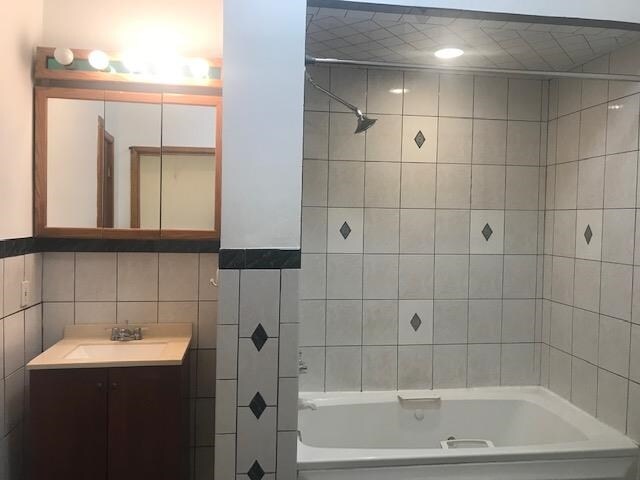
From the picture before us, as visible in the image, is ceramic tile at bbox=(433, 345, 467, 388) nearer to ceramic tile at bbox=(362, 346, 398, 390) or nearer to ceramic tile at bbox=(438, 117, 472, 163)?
ceramic tile at bbox=(362, 346, 398, 390)

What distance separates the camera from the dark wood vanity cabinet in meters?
1.98

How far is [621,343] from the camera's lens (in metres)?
2.18

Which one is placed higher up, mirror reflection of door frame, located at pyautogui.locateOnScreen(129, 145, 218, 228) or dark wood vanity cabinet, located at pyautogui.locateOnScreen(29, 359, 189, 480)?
mirror reflection of door frame, located at pyautogui.locateOnScreen(129, 145, 218, 228)

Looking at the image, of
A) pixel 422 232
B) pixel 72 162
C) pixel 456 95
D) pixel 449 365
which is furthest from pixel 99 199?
pixel 449 365

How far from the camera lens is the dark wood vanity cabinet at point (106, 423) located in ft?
6.50

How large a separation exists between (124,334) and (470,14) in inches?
78.9

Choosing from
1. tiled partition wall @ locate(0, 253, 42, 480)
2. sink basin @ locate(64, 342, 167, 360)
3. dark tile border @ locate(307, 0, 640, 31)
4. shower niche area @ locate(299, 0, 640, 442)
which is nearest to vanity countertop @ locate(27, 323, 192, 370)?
sink basin @ locate(64, 342, 167, 360)

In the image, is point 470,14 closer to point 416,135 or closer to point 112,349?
point 416,135

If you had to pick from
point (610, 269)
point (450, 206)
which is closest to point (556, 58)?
point (450, 206)

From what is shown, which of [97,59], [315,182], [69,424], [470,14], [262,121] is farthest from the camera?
[315,182]

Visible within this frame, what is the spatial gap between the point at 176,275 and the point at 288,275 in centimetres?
84

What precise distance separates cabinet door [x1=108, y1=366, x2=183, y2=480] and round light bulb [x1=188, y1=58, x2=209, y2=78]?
131 centimetres

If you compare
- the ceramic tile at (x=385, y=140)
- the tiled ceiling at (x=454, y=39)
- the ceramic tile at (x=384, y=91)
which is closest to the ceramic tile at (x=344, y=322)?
the ceramic tile at (x=385, y=140)

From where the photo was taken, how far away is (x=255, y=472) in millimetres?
1825
